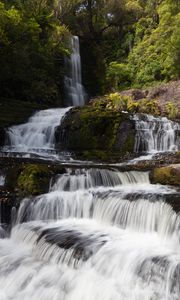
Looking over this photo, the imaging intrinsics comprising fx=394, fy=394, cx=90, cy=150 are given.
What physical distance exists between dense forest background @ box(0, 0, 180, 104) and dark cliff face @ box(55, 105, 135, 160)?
4798mm

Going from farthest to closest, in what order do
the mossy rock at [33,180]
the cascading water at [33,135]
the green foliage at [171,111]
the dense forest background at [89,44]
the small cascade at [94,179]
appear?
1. the green foliage at [171,111]
2. the dense forest background at [89,44]
3. the cascading water at [33,135]
4. the small cascade at [94,179]
5. the mossy rock at [33,180]

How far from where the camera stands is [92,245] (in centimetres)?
738

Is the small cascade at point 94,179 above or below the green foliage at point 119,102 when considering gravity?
below

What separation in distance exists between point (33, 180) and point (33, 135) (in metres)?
7.84

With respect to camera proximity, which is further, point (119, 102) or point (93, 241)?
point (119, 102)

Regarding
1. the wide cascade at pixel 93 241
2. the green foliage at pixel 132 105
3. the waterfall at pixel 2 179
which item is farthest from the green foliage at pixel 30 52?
the wide cascade at pixel 93 241

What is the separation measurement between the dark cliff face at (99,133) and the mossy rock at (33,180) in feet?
18.2

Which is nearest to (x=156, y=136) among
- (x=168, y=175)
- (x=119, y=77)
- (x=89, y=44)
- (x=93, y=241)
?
(x=168, y=175)

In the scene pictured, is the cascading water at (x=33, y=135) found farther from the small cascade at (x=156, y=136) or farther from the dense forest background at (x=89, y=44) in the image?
the small cascade at (x=156, y=136)

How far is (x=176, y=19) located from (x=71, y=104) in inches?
351

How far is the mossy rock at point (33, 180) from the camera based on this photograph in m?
9.98

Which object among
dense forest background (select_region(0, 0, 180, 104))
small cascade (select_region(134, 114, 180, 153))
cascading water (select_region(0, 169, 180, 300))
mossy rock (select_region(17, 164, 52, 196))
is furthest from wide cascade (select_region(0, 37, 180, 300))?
dense forest background (select_region(0, 0, 180, 104))

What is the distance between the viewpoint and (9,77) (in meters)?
21.1

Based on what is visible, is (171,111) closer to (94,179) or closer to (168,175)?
(168,175)
